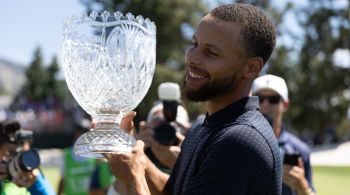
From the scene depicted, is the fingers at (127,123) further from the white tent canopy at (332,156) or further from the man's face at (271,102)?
the white tent canopy at (332,156)

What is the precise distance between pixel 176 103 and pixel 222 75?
1.35m

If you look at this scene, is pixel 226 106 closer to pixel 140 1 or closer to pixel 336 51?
pixel 140 1

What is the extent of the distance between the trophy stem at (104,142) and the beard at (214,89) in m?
0.30

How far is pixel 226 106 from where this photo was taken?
2279 millimetres

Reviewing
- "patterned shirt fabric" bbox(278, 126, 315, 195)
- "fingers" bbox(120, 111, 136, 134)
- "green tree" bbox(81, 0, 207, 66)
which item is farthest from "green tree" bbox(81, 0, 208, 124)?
"fingers" bbox(120, 111, 136, 134)

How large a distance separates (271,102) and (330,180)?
45.6ft

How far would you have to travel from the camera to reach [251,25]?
220 centimetres

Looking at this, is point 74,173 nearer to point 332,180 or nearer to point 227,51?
point 227,51

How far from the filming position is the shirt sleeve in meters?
2.03

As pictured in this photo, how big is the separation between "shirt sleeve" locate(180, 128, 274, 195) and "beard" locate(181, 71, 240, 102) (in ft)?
0.70

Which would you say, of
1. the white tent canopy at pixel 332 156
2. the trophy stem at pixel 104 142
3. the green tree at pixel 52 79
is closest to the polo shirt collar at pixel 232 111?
the trophy stem at pixel 104 142

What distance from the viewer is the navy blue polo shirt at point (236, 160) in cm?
203

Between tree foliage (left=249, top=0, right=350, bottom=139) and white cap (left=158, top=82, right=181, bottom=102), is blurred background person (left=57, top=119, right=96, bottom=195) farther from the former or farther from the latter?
tree foliage (left=249, top=0, right=350, bottom=139)

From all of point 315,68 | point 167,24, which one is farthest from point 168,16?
point 315,68
